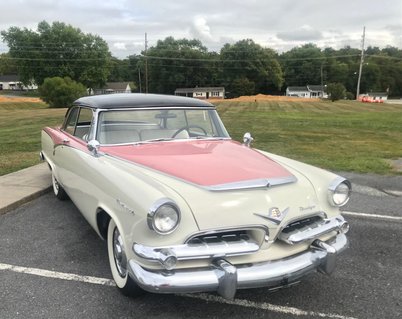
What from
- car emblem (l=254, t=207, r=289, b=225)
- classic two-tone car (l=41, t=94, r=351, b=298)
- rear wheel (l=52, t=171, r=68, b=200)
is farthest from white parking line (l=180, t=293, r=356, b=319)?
rear wheel (l=52, t=171, r=68, b=200)

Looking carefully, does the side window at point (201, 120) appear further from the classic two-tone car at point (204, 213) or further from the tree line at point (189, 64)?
the tree line at point (189, 64)

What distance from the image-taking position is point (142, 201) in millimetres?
2725

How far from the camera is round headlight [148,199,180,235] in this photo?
8.54 feet

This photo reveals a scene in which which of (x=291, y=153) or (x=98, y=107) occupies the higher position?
(x=98, y=107)

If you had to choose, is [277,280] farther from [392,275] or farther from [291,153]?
[291,153]

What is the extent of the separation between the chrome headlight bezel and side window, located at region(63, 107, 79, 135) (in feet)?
10.6

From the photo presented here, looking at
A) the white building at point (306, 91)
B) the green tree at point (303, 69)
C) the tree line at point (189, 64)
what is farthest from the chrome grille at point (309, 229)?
the green tree at point (303, 69)

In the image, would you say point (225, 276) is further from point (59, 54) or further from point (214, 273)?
point (59, 54)

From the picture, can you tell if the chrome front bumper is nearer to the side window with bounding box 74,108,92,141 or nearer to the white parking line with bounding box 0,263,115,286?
the white parking line with bounding box 0,263,115,286

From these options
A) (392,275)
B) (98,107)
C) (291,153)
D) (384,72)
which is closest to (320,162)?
(291,153)

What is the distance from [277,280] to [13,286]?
2.21 metres

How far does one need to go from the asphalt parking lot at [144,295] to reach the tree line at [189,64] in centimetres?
5450

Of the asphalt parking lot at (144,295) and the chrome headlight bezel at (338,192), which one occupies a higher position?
the chrome headlight bezel at (338,192)

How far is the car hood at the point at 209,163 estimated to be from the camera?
9.80 feet
